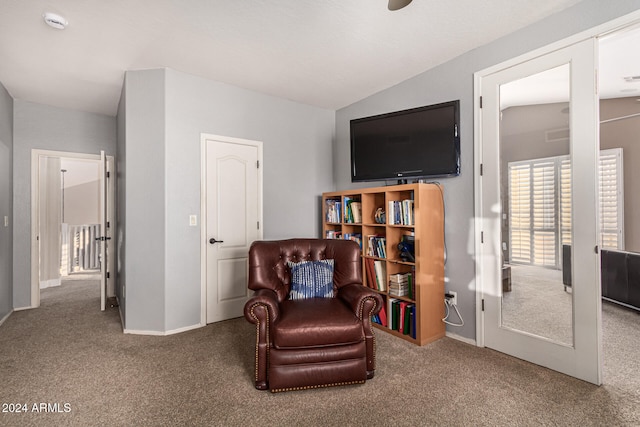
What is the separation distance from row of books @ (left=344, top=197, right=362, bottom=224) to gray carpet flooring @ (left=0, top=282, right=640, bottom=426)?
4.18 ft

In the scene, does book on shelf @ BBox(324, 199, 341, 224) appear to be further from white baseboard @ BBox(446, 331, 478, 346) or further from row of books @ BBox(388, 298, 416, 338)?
white baseboard @ BBox(446, 331, 478, 346)

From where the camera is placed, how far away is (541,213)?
7.95ft

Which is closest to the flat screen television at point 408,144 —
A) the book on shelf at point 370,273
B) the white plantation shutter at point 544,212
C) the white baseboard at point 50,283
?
the white plantation shutter at point 544,212

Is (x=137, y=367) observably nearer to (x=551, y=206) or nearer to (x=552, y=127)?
(x=551, y=206)

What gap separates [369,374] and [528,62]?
265 centimetres

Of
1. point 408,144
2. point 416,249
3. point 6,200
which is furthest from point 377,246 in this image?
point 6,200

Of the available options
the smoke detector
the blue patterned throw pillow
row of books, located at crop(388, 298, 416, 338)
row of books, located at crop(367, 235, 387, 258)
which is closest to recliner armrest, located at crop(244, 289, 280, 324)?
the blue patterned throw pillow

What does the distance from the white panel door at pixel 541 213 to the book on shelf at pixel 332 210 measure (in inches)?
63.9

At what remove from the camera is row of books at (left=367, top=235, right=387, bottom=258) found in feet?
10.5

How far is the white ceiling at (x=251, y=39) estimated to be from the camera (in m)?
2.20

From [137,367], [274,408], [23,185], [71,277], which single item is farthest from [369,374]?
[71,277]

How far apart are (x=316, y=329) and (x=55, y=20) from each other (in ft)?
9.46

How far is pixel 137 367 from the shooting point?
7.91 ft

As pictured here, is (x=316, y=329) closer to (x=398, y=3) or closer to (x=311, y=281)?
(x=311, y=281)
